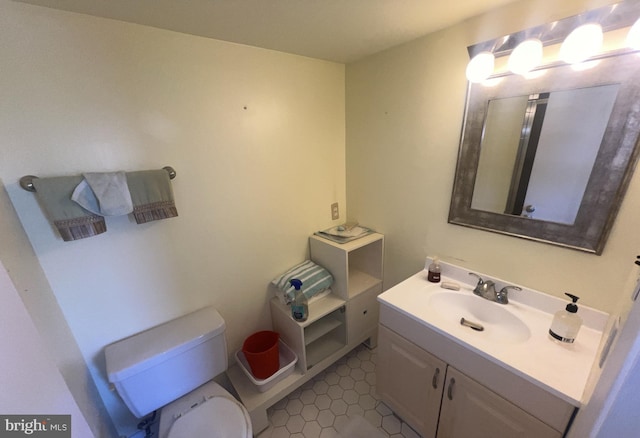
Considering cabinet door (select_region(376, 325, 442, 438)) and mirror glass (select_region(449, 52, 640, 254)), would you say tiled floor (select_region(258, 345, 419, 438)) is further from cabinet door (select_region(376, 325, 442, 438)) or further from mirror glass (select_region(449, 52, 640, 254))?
mirror glass (select_region(449, 52, 640, 254))

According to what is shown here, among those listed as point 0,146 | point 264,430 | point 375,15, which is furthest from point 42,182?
point 264,430

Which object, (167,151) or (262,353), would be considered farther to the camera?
(262,353)

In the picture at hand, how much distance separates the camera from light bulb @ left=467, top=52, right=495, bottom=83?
1.07 metres

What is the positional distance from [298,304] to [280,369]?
16.0 inches

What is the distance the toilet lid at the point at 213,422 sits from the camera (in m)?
1.05

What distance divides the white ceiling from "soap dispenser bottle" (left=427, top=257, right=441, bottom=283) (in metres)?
1.20

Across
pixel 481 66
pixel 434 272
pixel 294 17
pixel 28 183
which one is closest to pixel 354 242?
pixel 434 272

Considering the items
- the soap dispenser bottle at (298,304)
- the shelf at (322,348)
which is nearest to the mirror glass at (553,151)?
the soap dispenser bottle at (298,304)

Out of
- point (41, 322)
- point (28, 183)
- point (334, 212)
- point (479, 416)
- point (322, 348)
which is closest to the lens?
point (41, 322)

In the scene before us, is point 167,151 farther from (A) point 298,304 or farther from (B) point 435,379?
(B) point 435,379

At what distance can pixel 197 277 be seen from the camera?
1350mm

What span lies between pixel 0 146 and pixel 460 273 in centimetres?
203

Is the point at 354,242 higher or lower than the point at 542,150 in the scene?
lower

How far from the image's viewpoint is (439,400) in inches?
44.6
